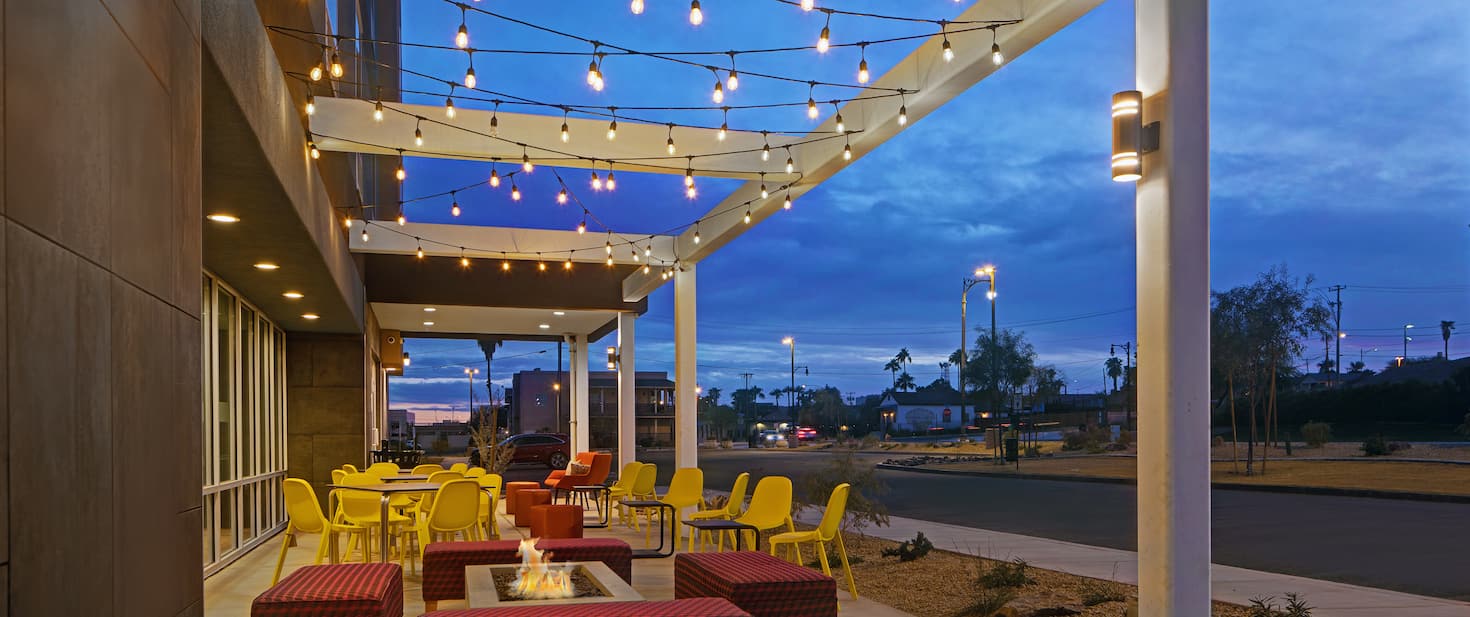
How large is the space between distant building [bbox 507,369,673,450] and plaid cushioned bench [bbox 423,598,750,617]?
141 ft

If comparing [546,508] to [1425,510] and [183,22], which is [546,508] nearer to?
[183,22]

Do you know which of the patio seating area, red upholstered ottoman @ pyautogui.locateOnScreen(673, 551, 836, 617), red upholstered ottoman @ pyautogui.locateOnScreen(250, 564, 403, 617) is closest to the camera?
red upholstered ottoman @ pyautogui.locateOnScreen(250, 564, 403, 617)

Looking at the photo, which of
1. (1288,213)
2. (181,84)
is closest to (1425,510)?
(181,84)

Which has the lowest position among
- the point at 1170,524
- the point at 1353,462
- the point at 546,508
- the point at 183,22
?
the point at 1353,462

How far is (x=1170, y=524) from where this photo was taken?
4559 millimetres

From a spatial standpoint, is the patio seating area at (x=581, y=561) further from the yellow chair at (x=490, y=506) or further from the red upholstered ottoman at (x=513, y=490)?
the red upholstered ottoman at (x=513, y=490)

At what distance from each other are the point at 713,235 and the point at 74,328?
9552mm

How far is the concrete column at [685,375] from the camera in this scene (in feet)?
41.5

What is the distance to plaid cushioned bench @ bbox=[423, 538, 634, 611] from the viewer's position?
22.2 feet

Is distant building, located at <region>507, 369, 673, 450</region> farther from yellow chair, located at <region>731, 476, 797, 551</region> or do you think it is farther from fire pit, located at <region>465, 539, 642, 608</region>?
fire pit, located at <region>465, 539, 642, 608</region>

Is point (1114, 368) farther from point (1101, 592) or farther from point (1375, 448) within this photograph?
point (1101, 592)

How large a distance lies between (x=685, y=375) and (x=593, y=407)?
4156cm

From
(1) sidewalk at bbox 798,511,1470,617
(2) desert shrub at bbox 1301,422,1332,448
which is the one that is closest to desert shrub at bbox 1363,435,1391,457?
(2) desert shrub at bbox 1301,422,1332,448

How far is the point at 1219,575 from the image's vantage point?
8109mm
